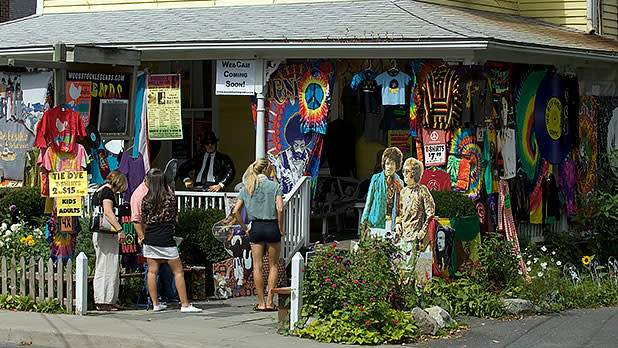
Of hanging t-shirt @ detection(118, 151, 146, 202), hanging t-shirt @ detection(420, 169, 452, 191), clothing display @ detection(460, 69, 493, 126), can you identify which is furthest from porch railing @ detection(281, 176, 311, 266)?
clothing display @ detection(460, 69, 493, 126)

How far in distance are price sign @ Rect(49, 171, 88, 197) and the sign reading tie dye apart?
3.57 metres

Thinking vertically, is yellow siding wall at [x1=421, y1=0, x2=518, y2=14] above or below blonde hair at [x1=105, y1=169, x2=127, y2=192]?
above

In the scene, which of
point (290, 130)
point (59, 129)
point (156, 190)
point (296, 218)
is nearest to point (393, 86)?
point (290, 130)

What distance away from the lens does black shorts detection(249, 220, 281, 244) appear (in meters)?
11.6

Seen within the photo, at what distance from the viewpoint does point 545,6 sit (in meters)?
17.9

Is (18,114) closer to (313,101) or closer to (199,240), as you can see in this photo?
(199,240)

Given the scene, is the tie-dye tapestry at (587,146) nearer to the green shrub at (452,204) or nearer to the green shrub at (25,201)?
the green shrub at (452,204)

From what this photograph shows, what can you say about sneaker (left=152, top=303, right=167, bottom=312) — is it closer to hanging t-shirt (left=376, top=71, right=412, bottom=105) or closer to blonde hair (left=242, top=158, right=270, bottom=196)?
blonde hair (left=242, top=158, right=270, bottom=196)

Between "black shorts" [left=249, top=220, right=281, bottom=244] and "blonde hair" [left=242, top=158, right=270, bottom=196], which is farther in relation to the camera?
"blonde hair" [left=242, top=158, right=270, bottom=196]

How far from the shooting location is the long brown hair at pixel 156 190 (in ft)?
36.8

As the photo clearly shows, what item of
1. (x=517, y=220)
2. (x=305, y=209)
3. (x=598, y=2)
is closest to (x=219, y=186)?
(x=305, y=209)

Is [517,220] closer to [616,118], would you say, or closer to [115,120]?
[616,118]

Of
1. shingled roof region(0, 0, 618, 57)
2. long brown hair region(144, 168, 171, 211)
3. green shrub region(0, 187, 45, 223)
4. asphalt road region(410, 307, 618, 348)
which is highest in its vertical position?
shingled roof region(0, 0, 618, 57)

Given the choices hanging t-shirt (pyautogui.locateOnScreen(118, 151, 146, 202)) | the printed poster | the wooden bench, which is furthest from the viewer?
the printed poster
